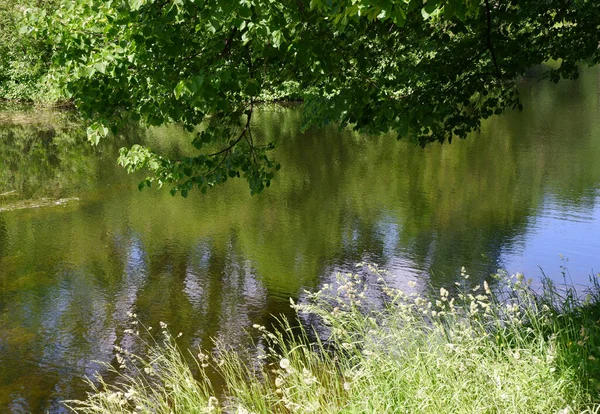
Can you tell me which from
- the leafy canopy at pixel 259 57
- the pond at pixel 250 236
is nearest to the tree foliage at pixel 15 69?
the pond at pixel 250 236

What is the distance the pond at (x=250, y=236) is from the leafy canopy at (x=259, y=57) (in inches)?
103

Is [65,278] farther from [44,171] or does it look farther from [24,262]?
[44,171]

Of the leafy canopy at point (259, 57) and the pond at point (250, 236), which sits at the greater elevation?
the leafy canopy at point (259, 57)

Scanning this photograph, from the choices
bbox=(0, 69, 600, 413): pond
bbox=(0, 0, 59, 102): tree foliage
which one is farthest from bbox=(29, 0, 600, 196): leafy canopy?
bbox=(0, 0, 59, 102): tree foliage

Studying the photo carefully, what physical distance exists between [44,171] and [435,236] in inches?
543

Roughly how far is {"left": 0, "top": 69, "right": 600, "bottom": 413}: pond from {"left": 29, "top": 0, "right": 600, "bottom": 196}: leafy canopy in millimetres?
2626

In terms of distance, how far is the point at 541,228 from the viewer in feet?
45.2

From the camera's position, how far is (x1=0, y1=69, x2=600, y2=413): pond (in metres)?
9.81

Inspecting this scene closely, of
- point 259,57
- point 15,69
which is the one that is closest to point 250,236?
point 259,57

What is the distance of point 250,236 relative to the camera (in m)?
14.2

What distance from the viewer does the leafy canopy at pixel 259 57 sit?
5.75 meters

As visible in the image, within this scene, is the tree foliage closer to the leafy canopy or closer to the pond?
the pond

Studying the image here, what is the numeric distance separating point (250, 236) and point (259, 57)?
7.25 m

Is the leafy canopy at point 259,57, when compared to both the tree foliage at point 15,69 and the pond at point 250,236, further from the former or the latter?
the tree foliage at point 15,69
